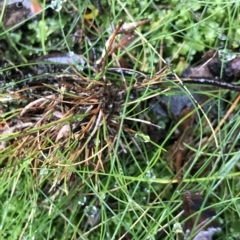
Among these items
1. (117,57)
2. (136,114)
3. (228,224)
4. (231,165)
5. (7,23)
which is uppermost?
(7,23)

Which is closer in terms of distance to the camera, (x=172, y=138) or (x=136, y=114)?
(x=136, y=114)

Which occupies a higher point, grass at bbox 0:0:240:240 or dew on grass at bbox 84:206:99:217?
grass at bbox 0:0:240:240

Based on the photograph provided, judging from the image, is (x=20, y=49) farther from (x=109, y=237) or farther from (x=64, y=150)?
(x=109, y=237)

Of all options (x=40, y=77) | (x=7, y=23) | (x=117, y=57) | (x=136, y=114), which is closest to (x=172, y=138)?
(x=136, y=114)

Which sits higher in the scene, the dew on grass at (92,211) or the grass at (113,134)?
the grass at (113,134)

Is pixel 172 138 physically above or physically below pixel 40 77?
below

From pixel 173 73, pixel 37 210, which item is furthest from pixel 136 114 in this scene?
pixel 37 210

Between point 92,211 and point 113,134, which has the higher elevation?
point 113,134
